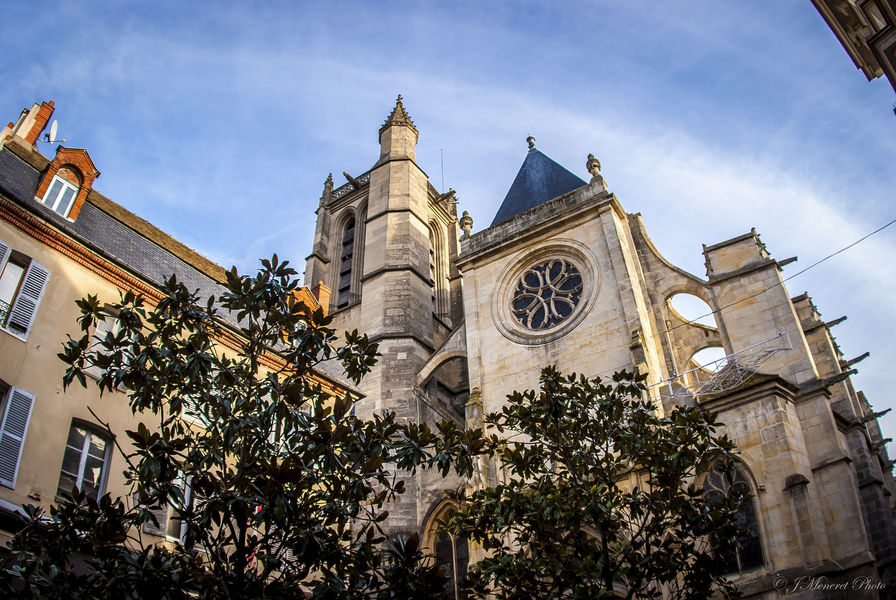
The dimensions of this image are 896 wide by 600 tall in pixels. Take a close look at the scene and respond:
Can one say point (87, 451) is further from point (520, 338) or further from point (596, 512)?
point (520, 338)

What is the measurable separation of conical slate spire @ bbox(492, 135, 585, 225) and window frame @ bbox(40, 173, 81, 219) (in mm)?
11448

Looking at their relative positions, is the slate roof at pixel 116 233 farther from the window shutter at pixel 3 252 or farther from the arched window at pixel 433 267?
the arched window at pixel 433 267

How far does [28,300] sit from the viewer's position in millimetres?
8812

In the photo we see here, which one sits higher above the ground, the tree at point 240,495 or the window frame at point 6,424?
the window frame at point 6,424

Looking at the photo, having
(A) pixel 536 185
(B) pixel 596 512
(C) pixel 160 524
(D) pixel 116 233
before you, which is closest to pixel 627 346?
(A) pixel 536 185

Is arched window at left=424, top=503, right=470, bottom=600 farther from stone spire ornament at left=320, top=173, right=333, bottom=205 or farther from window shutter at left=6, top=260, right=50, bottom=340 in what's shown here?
stone spire ornament at left=320, top=173, right=333, bottom=205

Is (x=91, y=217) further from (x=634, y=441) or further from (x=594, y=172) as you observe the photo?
(x=594, y=172)

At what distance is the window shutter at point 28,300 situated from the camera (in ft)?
28.1

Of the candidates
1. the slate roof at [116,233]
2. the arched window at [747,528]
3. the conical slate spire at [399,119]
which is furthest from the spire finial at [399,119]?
the arched window at [747,528]

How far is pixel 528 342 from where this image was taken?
641 inches

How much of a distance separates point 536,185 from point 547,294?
516 cm

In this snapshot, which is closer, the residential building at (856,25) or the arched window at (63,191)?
the residential building at (856,25)

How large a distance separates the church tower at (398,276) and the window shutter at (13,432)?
952cm

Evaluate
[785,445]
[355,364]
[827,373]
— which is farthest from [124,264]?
[827,373]
